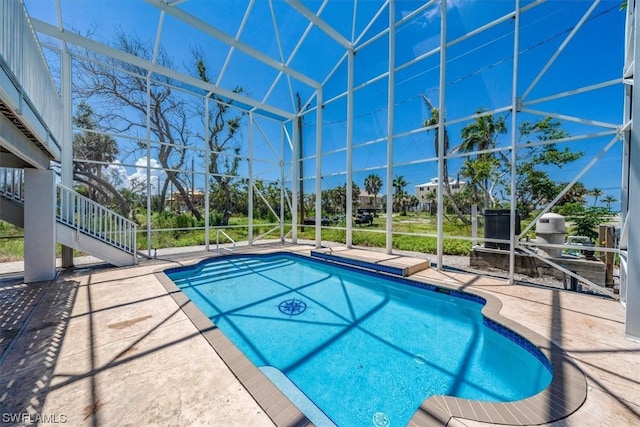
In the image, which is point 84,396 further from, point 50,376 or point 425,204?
point 425,204

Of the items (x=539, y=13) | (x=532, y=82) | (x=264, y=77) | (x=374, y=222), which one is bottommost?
(x=374, y=222)

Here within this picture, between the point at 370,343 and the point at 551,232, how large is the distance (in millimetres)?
4661

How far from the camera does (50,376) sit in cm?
209

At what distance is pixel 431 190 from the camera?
6.11 metres

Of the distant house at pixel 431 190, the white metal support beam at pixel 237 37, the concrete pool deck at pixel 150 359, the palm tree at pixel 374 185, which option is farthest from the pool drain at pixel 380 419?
the white metal support beam at pixel 237 37

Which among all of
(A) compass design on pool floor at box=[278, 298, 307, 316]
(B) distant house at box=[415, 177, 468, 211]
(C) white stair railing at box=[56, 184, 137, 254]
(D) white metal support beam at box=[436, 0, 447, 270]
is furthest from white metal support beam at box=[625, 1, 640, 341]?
(C) white stair railing at box=[56, 184, 137, 254]

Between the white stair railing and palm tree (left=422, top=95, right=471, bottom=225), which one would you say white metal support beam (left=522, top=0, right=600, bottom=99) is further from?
the white stair railing

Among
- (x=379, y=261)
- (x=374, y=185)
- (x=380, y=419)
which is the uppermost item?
(x=374, y=185)

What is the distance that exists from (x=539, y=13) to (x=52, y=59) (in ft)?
36.6

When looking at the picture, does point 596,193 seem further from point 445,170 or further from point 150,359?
point 150,359

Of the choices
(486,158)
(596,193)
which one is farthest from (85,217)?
(596,193)

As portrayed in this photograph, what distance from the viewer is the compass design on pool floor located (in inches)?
161

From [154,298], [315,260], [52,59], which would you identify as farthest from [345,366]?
[52,59]

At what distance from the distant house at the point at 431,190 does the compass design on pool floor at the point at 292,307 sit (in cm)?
393
